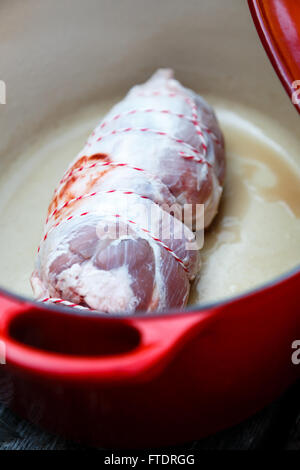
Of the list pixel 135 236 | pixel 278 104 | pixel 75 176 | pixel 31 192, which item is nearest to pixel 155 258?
pixel 135 236

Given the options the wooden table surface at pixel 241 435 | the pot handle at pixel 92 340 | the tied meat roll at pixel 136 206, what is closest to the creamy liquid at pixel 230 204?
the tied meat roll at pixel 136 206

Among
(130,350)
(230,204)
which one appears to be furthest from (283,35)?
(130,350)

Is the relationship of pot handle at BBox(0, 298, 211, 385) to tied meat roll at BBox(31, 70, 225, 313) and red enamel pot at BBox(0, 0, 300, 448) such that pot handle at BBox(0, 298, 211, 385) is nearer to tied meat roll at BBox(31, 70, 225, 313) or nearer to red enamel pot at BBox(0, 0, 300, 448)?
red enamel pot at BBox(0, 0, 300, 448)

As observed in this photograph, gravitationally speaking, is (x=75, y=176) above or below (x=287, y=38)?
below

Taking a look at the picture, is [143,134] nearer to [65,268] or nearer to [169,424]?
[65,268]

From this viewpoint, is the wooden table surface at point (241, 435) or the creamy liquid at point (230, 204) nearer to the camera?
the wooden table surface at point (241, 435)

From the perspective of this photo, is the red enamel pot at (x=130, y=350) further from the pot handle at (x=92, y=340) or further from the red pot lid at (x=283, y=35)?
the red pot lid at (x=283, y=35)
